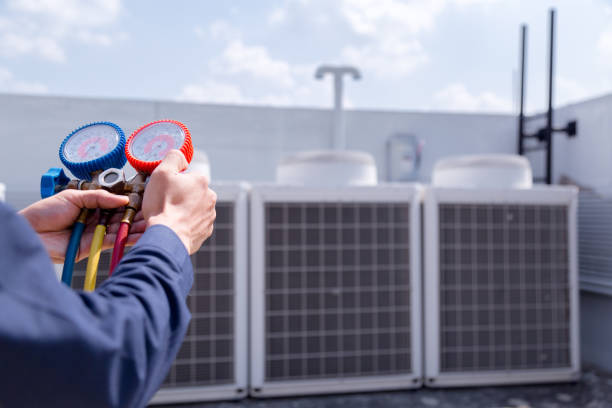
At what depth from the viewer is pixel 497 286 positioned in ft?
8.79

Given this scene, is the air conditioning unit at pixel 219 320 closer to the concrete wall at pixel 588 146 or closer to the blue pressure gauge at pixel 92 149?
the blue pressure gauge at pixel 92 149

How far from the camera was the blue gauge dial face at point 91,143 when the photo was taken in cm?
66

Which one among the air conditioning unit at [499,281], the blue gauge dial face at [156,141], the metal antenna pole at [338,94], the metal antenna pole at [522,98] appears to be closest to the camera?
the blue gauge dial face at [156,141]

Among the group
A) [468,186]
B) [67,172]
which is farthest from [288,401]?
[67,172]

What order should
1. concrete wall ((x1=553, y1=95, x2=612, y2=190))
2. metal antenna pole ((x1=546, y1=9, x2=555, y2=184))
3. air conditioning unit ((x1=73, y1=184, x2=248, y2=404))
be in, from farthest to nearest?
metal antenna pole ((x1=546, y1=9, x2=555, y2=184)) → concrete wall ((x1=553, y1=95, x2=612, y2=190)) → air conditioning unit ((x1=73, y1=184, x2=248, y2=404))

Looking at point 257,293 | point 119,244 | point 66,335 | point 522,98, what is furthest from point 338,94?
point 66,335

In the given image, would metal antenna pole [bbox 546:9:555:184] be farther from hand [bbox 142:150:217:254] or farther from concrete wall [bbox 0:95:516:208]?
hand [bbox 142:150:217:254]

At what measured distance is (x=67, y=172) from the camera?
2.30ft

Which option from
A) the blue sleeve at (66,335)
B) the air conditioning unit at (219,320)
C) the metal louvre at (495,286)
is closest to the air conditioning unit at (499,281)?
the metal louvre at (495,286)

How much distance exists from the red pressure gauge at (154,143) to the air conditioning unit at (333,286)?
1847 mm

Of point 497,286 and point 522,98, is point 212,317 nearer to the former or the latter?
point 497,286

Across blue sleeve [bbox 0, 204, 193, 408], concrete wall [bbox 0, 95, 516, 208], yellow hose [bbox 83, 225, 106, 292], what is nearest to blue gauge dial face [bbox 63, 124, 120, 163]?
yellow hose [bbox 83, 225, 106, 292]

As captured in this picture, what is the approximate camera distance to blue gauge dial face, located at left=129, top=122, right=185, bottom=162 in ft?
2.09

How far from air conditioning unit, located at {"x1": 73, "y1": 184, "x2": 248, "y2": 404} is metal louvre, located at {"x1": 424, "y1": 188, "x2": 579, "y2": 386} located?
1.07 m
